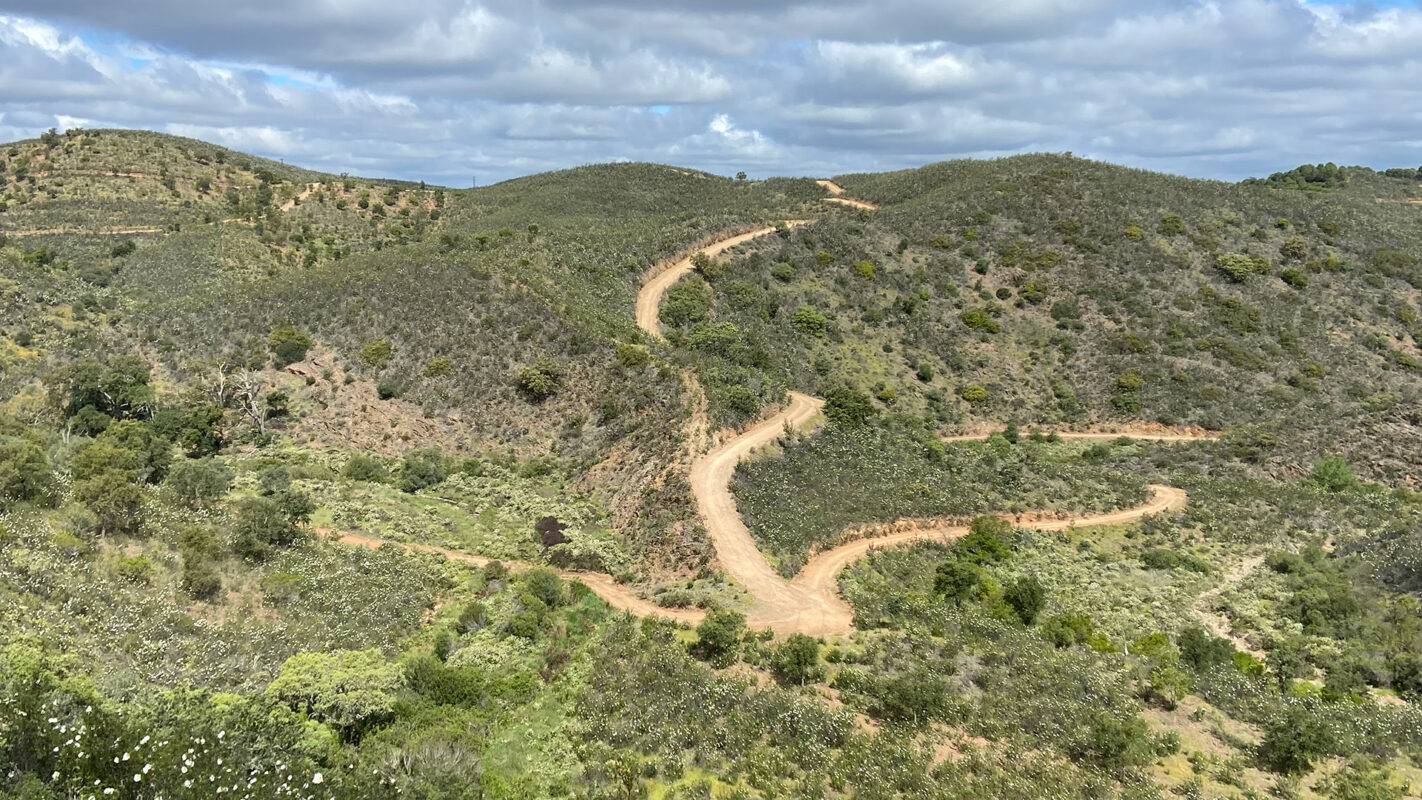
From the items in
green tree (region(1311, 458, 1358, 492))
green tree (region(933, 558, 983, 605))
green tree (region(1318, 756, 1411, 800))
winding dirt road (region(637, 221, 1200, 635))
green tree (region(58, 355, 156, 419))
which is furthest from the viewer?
green tree (region(1311, 458, 1358, 492))

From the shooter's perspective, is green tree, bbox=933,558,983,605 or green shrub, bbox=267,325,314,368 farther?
green shrub, bbox=267,325,314,368

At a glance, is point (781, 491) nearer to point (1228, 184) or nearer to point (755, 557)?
point (755, 557)

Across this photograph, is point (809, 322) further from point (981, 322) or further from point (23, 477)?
point (23, 477)

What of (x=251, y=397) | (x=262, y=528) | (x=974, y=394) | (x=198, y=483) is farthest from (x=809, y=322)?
(x=262, y=528)

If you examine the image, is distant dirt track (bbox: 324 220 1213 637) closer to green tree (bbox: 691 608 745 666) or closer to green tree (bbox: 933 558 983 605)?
green tree (bbox: 691 608 745 666)

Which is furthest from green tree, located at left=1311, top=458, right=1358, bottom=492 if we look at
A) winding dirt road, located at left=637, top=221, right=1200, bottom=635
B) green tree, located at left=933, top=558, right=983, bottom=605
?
green tree, located at left=933, top=558, right=983, bottom=605

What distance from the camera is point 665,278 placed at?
65438 mm

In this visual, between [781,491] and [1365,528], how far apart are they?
3035 centimetres

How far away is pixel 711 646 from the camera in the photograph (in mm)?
24562

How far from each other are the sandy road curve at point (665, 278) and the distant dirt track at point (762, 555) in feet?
51.8

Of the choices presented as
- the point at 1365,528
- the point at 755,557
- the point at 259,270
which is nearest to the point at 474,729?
the point at 755,557

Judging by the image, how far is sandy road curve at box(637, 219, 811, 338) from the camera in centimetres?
5838

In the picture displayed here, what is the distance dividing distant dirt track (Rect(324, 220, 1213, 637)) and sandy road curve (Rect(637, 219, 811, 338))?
622 inches

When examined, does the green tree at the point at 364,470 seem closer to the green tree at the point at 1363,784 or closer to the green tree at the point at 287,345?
the green tree at the point at 287,345
